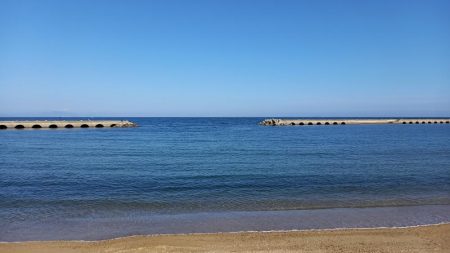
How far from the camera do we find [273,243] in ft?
37.4

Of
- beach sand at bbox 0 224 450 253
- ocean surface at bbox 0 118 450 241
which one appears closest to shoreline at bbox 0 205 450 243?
ocean surface at bbox 0 118 450 241

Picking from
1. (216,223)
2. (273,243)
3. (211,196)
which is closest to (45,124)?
(211,196)

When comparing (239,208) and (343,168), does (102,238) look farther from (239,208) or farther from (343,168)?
(343,168)

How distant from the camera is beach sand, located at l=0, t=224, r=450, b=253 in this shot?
35.7 feet

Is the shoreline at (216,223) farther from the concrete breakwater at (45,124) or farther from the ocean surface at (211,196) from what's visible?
the concrete breakwater at (45,124)

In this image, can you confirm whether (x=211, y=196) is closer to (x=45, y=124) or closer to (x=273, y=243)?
(x=273, y=243)

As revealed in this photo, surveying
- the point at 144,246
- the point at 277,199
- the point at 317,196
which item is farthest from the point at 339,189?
the point at 144,246

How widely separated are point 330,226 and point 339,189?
22.2 ft

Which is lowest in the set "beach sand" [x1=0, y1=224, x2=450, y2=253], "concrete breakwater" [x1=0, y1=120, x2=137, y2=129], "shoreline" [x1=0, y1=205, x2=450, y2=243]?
"shoreline" [x1=0, y1=205, x2=450, y2=243]

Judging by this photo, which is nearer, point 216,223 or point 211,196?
point 216,223

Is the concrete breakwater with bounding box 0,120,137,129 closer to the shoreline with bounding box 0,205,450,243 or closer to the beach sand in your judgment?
the shoreline with bounding box 0,205,450,243

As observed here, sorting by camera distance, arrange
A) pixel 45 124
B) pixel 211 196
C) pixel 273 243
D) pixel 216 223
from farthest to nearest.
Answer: pixel 45 124
pixel 211 196
pixel 216 223
pixel 273 243

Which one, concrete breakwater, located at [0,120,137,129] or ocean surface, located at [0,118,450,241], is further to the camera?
concrete breakwater, located at [0,120,137,129]

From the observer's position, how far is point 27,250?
10.9 m
